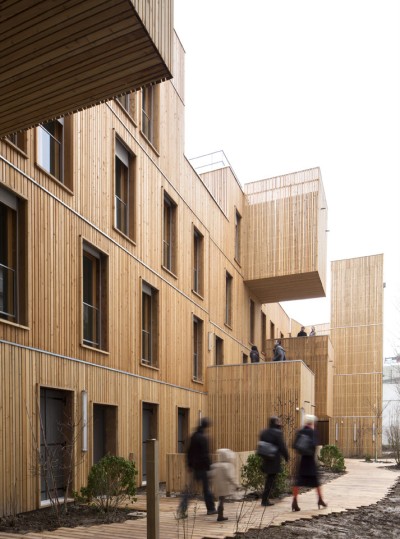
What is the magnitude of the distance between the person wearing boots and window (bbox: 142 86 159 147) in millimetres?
9994

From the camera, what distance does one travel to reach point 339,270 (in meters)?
32.7

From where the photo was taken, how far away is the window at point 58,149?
11.0 metres

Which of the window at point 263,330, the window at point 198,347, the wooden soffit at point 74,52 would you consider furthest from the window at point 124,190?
the window at point 263,330

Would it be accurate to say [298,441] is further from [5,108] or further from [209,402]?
[209,402]

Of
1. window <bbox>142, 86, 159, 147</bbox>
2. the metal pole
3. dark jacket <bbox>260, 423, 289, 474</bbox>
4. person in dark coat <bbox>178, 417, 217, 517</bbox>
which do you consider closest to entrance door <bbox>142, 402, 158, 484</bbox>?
dark jacket <bbox>260, 423, 289, 474</bbox>

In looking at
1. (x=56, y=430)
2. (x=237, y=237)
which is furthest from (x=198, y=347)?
(x=56, y=430)

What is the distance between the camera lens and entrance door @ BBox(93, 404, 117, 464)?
1248cm

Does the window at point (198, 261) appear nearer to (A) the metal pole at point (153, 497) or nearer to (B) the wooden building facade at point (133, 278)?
(B) the wooden building facade at point (133, 278)

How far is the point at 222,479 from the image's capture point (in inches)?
315

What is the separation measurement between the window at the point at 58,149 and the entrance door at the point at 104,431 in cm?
502

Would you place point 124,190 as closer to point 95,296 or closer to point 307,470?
point 95,296

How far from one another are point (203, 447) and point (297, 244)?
15655mm

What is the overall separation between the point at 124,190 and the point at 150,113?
118 inches

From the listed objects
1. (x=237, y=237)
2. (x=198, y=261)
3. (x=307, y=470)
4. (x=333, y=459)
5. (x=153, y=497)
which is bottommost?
(x=333, y=459)
